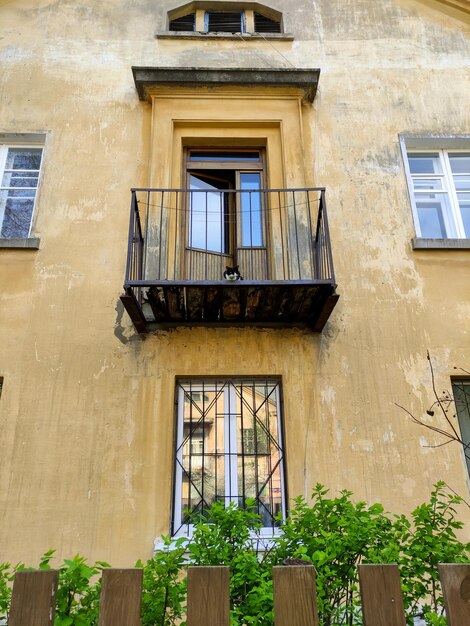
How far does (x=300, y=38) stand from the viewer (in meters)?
9.23

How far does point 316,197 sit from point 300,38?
12.0 feet

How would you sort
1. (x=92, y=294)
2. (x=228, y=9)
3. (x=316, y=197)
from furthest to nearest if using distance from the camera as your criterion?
(x=228, y=9) → (x=316, y=197) → (x=92, y=294)

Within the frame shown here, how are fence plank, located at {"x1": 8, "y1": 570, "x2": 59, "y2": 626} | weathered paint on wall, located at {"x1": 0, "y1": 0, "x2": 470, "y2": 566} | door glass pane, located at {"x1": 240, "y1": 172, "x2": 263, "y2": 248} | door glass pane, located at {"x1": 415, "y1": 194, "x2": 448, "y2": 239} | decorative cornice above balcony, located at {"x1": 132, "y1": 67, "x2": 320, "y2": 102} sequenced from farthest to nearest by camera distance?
decorative cornice above balcony, located at {"x1": 132, "y1": 67, "x2": 320, "y2": 102} < door glass pane, located at {"x1": 415, "y1": 194, "x2": 448, "y2": 239} < door glass pane, located at {"x1": 240, "y1": 172, "x2": 263, "y2": 248} < weathered paint on wall, located at {"x1": 0, "y1": 0, "x2": 470, "y2": 566} < fence plank, located at {"x1": 8, "y1": 570, "x2": 59, "y2": 626}

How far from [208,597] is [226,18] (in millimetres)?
10556

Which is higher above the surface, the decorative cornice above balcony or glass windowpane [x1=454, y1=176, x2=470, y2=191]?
the decorative cornice above balcony

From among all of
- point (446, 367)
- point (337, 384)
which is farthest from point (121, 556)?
point (446, 367)

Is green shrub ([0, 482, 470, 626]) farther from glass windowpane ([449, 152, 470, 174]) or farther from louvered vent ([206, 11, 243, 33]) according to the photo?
louvered vent ([206, 11, 243, 33])

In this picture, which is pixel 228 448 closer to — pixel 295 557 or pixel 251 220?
pixel 295 557

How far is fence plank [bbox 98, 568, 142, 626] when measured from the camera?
2.10 metres

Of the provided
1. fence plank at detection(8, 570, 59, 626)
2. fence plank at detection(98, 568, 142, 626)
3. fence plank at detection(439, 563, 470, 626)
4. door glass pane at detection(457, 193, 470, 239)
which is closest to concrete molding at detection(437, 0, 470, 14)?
door glass pane at detection(457, 193, 470, 239)

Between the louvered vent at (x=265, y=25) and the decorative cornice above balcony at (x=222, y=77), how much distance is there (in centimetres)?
198

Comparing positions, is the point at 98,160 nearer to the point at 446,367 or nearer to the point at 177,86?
the point at 177,86

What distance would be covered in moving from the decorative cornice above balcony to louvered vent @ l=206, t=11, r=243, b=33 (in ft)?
6.79

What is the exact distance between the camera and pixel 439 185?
8.38 meters
